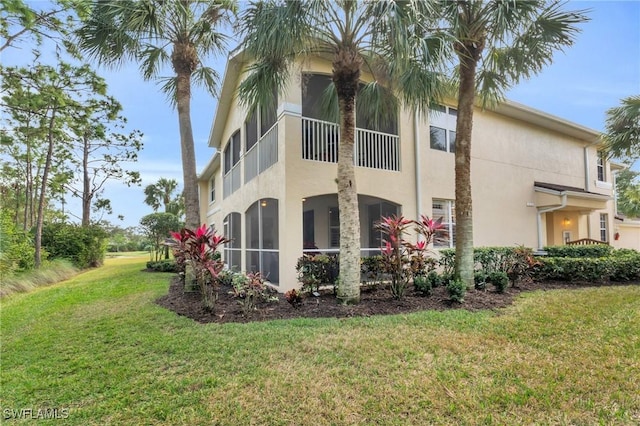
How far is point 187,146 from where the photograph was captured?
9.75 meters

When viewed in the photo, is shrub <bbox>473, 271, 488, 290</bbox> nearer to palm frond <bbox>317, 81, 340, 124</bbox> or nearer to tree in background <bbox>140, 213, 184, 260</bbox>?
palm frond <bbox>317, 81, 340, 124</bbox>

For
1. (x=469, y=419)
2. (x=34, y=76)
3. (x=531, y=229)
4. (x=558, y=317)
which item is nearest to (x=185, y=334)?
(x=469, y=419)

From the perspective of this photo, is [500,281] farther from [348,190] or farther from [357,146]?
[357,146]

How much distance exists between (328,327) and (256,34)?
229 inches

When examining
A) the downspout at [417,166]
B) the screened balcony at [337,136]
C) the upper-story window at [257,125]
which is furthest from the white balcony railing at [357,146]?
the upper-story window at [257,125]

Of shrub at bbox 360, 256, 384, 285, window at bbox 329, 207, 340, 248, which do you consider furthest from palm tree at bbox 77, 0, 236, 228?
window at bbox 329, 207, 340, 248

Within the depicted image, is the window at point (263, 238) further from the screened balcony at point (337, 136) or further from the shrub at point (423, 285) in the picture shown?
the shrub at point (423, 285)

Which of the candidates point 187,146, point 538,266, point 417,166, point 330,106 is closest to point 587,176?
point 538,266

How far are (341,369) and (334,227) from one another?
972cm

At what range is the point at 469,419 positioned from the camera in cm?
298

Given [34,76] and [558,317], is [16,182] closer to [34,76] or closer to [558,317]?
[34,76]

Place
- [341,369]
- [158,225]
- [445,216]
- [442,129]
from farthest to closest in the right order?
[158,225] → [442,129] → [445,216] → [341,369]

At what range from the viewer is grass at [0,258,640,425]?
10.3 feet

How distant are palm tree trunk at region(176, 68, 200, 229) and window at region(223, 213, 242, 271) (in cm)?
431
